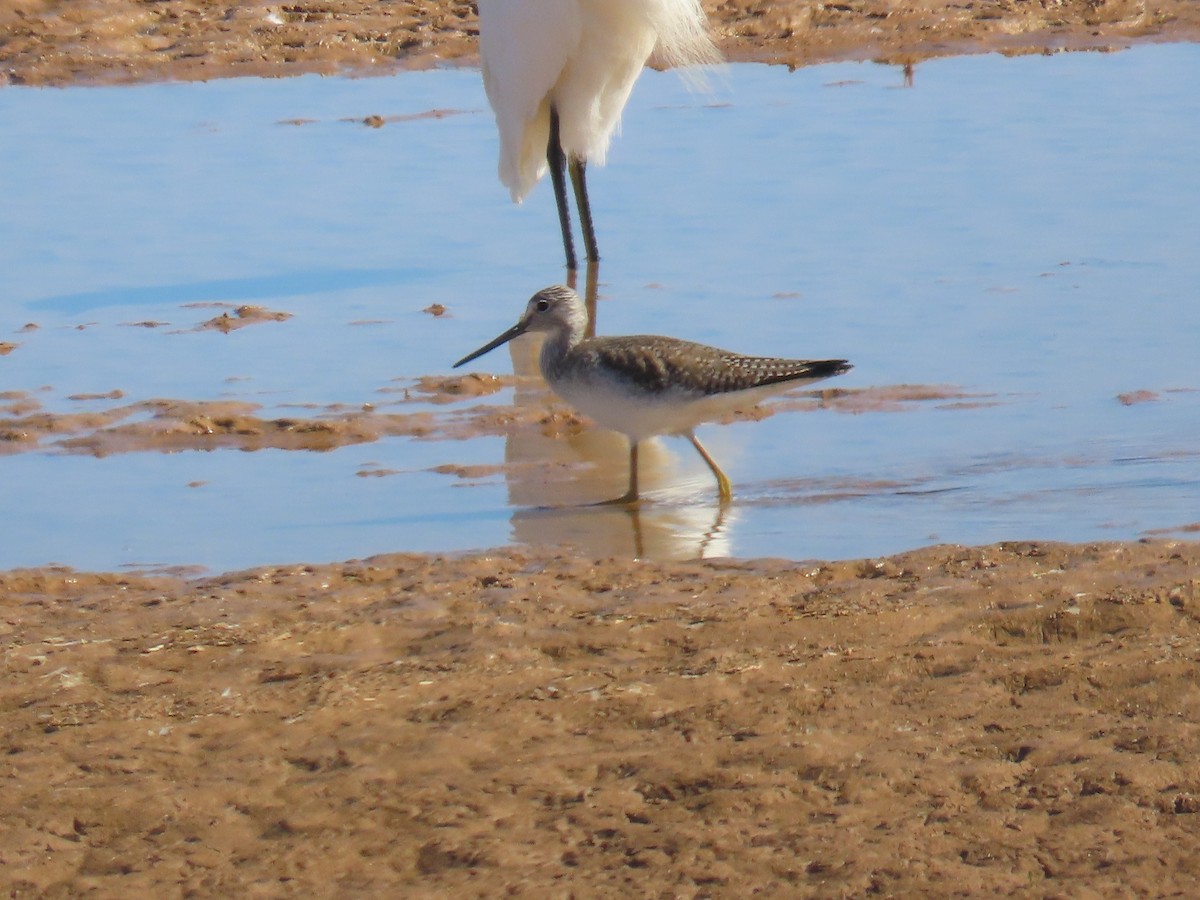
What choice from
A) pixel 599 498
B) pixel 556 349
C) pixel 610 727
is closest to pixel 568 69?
pixel 556 349

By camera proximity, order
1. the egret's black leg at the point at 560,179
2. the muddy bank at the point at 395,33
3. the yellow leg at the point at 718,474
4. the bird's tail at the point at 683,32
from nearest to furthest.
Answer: the yellow leg at the point at 718,474 → the bird's tail at the point at 683,32 → the egret's black leg at the point at 560,179 → the muddy bank at the point at 395,33

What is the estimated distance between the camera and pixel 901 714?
13.2 feet

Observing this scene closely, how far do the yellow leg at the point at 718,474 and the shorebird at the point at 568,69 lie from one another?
3614mm

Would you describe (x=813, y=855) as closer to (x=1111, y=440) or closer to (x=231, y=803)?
(x=231, y=803)

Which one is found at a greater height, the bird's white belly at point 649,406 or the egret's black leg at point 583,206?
the bird's white belly at point 649,406

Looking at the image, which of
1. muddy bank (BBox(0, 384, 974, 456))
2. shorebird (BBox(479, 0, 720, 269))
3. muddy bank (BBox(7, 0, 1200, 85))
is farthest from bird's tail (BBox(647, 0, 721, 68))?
muddy bank (BBox(7, 0, 1200, 85))

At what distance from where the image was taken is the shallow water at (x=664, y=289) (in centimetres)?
639

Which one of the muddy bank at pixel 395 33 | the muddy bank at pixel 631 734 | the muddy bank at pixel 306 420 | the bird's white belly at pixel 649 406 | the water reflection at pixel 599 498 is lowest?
the muddy bank at pixel 395 33

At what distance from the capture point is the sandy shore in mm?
3457

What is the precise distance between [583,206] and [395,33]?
640 centimetres

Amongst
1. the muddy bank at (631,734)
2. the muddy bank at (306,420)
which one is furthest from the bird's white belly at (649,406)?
the muddy bank at (631,734)

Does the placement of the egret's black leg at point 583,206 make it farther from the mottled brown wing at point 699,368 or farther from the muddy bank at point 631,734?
the muddy bank at point 631,734

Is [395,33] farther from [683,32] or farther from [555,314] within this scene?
[555,314]

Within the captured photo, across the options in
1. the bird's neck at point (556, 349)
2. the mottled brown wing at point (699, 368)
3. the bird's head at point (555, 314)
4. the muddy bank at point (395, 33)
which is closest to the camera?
the mottled brown wing at point (699, 368)
